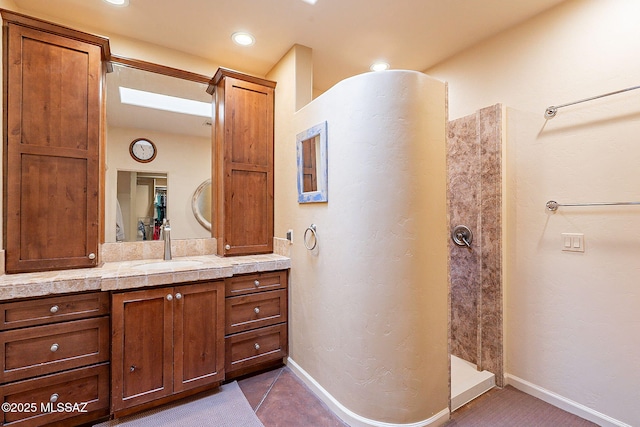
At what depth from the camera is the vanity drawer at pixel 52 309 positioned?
1.57m

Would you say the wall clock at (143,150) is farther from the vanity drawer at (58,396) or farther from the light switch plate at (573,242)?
the light switch plate at (573,242)

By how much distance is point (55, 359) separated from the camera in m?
1.66

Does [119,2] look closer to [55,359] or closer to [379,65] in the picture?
[379,65]

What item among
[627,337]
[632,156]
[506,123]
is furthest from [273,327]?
[632,156]

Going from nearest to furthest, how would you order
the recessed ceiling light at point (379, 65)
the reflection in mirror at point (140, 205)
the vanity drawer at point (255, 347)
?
the vanity drawer at point (255, 347) < the reflection in mirror at point (140, 205) < the recessed ceiling light at point (379, 65)

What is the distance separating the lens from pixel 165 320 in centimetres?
190

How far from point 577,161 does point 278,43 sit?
2.33 m

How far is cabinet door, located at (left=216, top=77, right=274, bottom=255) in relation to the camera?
2.50m

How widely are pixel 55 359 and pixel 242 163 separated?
1763 millimetres

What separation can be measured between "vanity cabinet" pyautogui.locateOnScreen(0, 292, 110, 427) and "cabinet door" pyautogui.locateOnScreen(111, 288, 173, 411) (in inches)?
3.4

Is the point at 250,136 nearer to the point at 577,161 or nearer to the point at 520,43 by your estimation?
the point at 520,43

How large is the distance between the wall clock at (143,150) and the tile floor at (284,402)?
196 centimetres

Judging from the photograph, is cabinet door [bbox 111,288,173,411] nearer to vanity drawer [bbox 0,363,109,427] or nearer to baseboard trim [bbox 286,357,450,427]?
vanity drawer [bbox 0,363,109,427]

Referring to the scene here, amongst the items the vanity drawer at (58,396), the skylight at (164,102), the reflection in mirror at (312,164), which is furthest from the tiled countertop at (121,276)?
the skylight at (164,102)
